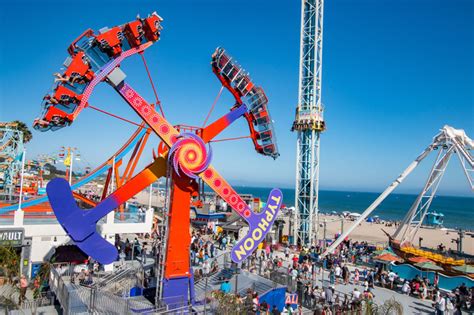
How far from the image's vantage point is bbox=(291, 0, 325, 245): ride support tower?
35.5 m

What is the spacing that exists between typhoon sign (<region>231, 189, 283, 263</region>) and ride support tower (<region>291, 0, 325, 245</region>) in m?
18.5

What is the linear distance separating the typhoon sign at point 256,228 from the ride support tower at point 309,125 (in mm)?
18492

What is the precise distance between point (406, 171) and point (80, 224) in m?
24.6

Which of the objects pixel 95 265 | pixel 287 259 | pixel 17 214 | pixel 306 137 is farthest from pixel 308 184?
pixel 17 214

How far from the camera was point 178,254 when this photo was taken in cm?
1497

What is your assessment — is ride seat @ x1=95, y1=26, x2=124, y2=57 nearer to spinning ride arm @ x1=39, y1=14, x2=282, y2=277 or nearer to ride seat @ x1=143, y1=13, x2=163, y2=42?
spinning ride arm @ x1=39, y1=14, x2=282, y2=277

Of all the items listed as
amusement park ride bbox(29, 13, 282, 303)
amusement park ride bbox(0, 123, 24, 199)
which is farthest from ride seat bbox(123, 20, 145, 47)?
amusement park ride bbox(0, 123, 24, 199)

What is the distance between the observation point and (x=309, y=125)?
35375 mm

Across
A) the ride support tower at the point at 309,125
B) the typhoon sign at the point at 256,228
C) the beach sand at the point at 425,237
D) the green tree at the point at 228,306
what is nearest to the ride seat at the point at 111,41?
the typhoon sign at the point at 256,228

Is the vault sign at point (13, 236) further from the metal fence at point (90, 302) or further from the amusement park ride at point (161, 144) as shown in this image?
the amusement park ride at point (161, 144)

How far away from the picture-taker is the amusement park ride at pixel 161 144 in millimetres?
12820

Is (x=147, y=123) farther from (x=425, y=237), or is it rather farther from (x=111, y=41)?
(x=425, y=237)

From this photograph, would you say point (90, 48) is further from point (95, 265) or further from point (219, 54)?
point (95, 265)

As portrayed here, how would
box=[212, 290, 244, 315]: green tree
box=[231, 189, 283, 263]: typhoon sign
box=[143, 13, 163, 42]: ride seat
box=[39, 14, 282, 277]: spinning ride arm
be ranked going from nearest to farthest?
box=[212, 290, 244, 315]: green tree → box=[39, 14, 282, 277]: spinning ride arm → box=[143, 13, 163, 42]: ride seat → box=[231, 189, 283, 263]: typhoon sign
